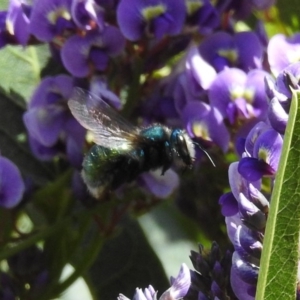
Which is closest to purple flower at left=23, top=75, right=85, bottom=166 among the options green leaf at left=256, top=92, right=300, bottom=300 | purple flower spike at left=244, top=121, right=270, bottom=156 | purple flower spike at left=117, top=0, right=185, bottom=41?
purple flower spike at left=117, top=0, right=185, bottom=41

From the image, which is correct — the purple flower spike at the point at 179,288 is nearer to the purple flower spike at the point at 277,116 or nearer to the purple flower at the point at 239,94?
the purple flower spike at the point at 277,116

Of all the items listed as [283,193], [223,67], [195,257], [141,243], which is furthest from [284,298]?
[141,243]

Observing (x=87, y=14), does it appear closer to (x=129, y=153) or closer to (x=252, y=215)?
(x=129, y=153)

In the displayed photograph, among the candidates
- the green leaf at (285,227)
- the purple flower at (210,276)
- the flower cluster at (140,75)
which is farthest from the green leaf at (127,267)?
the green leaf at (285,227)

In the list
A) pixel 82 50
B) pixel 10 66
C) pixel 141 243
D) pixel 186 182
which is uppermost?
pixel 82 50

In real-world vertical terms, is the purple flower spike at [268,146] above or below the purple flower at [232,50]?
above

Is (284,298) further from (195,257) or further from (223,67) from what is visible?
(223,67)
